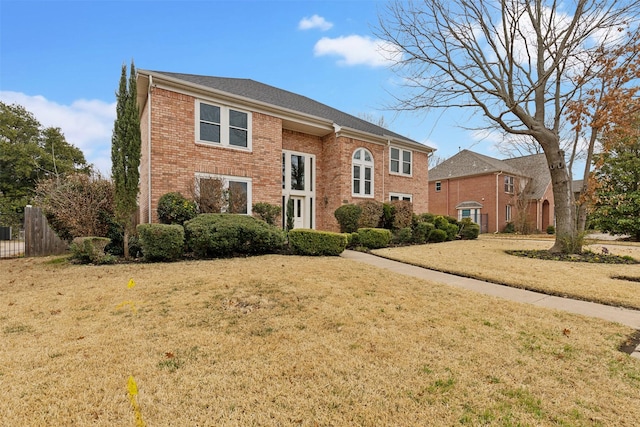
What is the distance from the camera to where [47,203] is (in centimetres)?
838

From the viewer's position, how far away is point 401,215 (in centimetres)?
1316

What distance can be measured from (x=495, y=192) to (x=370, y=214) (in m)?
17.9

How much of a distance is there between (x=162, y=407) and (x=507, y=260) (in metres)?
9.39

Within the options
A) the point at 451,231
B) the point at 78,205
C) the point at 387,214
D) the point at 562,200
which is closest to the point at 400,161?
the point at 451,231

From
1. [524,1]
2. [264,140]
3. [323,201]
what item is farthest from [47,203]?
[524,1]

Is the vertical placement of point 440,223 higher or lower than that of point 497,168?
lower

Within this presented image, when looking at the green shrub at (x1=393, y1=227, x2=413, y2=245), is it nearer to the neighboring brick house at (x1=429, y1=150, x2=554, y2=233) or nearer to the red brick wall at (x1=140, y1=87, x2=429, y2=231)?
the red brick wall at (x1=140, y1=87, x2=429, y2=231)

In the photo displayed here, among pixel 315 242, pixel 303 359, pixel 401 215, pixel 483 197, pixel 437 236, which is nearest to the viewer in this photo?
pixel 303 359

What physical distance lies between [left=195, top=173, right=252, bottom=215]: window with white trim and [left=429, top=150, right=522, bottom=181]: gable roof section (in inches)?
890

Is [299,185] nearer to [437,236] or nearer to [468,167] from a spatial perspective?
[437,236]

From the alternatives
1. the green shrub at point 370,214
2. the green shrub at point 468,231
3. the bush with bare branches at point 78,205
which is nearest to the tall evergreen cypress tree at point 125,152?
the bush with bare branches at point 78,205

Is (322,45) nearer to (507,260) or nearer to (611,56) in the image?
(611,56)

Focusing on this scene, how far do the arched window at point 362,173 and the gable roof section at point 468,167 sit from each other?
15669mm

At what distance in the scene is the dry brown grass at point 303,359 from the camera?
200 cm
